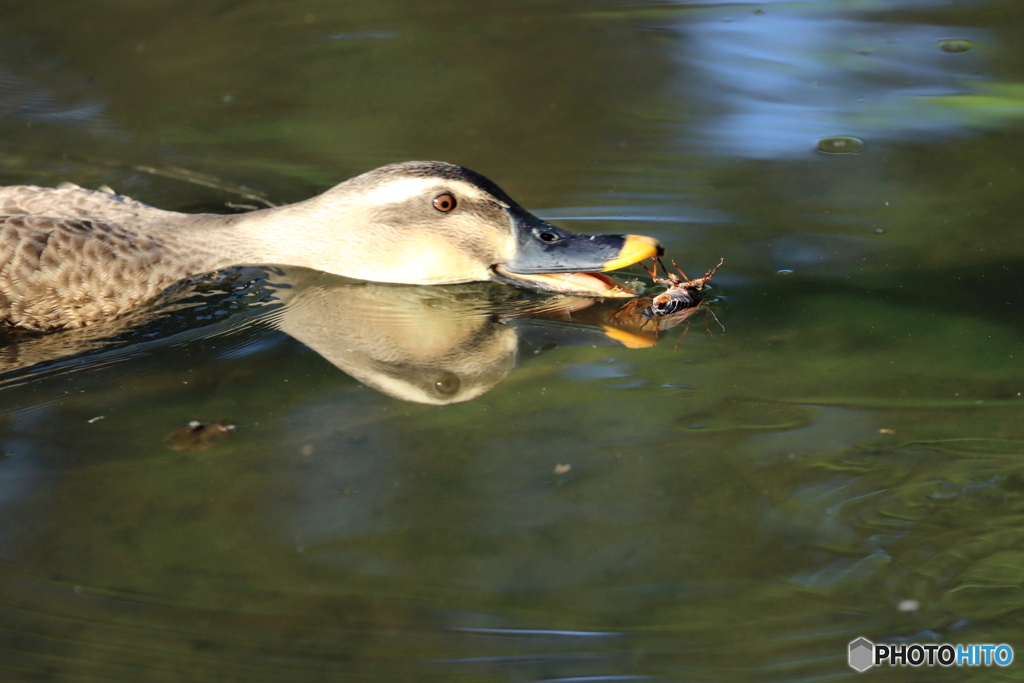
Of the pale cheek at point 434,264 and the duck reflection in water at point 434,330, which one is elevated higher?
the pale cheek at point 434,264

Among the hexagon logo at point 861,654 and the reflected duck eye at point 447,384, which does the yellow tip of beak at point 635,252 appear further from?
the hexagon logo at point 861,654

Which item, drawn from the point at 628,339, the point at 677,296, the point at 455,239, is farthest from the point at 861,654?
the point at 455,239

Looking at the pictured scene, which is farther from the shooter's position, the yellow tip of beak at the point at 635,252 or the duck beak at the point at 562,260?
the duck beak at the point at 562,260

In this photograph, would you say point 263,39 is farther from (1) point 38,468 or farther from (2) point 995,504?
(2) point 995,504

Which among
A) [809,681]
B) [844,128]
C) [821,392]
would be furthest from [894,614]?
[844,128]

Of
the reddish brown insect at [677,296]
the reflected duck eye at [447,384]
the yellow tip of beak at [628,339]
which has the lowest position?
the yellow tip of beak at [628,339]

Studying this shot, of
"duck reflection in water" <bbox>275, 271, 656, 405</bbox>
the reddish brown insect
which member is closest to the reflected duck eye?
"duck reflection in water" <bbox>275, 271, 656, 405</bbox>

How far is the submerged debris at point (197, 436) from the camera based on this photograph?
13.1 ft

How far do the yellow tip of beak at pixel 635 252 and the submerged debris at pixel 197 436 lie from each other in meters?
1.87

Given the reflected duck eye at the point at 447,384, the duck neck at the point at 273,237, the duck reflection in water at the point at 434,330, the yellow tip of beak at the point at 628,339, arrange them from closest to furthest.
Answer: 1. the reflected duck eye at the point at 447,384
2. the duck reflection in water at the point at 434,330
3. the yellow tip of beak at the point at 628,339
4. the duck neck at the point at 273,237

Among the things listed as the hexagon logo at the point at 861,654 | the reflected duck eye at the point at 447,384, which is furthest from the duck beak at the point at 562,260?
the hexagon logo at the point at 861,654

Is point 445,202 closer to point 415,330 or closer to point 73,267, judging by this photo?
point 415,330

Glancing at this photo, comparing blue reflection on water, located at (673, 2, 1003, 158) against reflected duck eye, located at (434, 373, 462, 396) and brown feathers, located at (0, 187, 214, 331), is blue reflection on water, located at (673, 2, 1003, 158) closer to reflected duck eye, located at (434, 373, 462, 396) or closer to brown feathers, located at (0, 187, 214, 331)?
reflected duck eye, located at (434, 373, 462, 396)

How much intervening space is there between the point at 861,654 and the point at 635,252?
7.50ft
